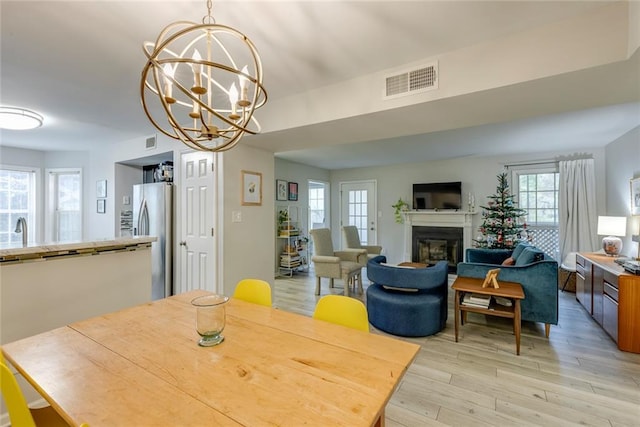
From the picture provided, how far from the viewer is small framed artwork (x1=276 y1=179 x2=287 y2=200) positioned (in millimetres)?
5593

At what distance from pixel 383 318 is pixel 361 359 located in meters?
1.95

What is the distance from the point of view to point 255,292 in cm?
192

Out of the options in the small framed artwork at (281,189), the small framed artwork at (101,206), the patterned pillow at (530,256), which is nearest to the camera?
the patterned pillow at (530,256)

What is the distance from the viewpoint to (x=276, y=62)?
203 cm

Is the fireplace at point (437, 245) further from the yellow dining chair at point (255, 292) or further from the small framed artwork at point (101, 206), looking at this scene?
the small framed artwork at point (101, 206)

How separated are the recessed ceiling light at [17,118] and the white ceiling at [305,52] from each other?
0.27 ft

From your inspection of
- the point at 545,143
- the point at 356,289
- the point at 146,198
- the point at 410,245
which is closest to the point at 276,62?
the point at 146,198

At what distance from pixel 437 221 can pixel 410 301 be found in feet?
11.2

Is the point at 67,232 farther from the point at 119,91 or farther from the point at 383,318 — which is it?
the point at 383,318

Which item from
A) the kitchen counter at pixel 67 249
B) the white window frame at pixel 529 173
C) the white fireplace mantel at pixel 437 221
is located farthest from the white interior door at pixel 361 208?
the kitchen counter at pixel 67 249

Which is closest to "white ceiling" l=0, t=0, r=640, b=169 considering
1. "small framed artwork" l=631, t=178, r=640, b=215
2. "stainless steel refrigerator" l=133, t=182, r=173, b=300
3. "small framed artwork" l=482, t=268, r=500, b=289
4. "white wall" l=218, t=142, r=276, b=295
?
"white wall" l=218, t=142, r=276, b=295

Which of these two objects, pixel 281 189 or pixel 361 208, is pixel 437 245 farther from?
pixel 281 189

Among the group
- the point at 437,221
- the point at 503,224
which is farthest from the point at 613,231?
the point at 437,221

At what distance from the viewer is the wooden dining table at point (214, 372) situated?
820 millimetres
